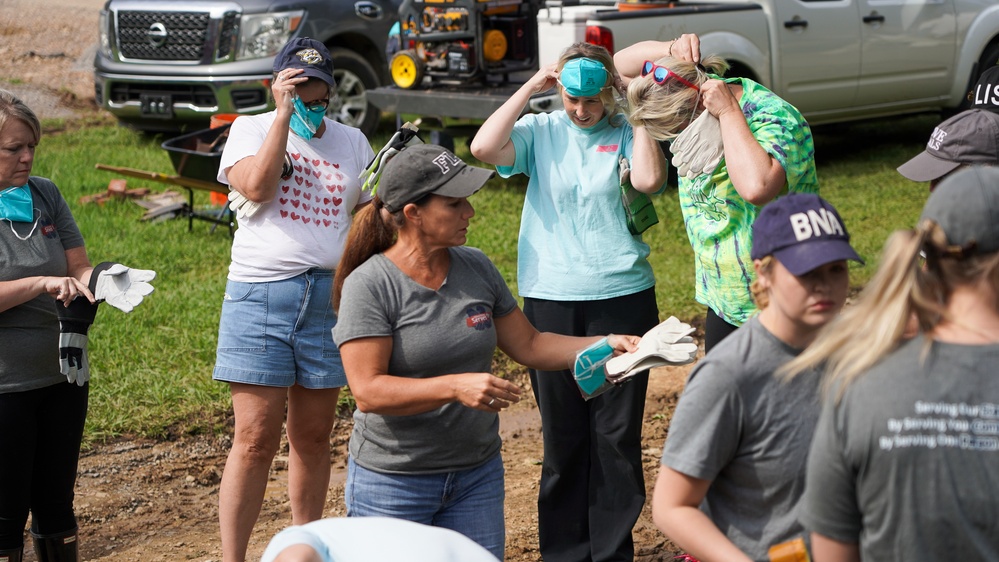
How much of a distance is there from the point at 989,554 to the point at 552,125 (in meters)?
2.65

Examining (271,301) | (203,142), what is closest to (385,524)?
(271,301)

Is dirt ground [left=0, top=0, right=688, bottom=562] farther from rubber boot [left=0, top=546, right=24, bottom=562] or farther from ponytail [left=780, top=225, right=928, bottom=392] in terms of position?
ponytail [left=780, top=225, right=928, bottom=392]

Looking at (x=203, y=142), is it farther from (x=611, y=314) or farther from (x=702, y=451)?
(x=702, y=451)

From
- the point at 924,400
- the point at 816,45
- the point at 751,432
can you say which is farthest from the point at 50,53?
the point at 924,400

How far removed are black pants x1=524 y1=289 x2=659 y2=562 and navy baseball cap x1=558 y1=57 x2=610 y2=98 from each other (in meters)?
0.77

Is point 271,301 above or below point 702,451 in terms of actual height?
below

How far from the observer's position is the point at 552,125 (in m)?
4.46

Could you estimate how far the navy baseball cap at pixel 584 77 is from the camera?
423 centimetres

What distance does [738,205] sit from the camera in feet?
12.6

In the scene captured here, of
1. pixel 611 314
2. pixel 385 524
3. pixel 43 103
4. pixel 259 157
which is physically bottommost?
pixel 43 103

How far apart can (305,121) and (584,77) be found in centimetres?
104

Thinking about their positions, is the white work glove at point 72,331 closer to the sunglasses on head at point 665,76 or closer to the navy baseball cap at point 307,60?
the navy baseball cap at point 307,60

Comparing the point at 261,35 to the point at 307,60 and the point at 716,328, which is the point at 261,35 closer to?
the point at 307,60

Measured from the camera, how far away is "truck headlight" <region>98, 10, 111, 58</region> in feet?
39.9
